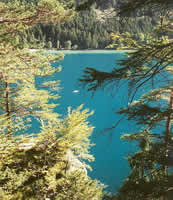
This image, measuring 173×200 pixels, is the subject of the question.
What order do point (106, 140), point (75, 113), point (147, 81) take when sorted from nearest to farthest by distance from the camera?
point (147, 81) → point (75, 113) → point (106, 140)

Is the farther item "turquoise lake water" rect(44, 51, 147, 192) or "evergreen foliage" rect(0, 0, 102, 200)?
"turquoise lake water" rect(44, 51, 147, 192)

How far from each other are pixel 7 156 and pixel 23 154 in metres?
0.49

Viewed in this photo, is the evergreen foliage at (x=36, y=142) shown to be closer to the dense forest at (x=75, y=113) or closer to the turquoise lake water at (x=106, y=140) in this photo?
the dense forest at (x=75, y=113)

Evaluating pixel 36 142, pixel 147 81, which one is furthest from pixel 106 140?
pixel 147 81

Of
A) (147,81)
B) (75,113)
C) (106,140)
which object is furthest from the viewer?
(106,140)

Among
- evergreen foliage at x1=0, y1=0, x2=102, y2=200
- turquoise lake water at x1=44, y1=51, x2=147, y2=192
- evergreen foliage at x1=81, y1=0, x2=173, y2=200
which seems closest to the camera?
evergreen foliage at x1=81, y1=0, x2=173, y2=200

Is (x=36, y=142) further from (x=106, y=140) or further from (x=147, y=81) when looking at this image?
(x=106, y=140)

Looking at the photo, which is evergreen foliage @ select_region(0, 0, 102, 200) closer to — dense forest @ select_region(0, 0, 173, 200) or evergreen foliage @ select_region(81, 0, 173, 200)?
dense forest @ select_region(0, 0, 173, 200)

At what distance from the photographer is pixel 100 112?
63.8ft

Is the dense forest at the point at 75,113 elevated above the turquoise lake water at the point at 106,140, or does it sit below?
above

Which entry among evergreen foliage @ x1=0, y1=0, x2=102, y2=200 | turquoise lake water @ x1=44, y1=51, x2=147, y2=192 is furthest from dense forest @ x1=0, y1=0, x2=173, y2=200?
turquoise lake water @ x1=44, y1=51, x2=147, y2=192

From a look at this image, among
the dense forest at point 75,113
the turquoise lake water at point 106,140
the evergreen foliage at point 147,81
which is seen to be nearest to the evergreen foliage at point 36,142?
the dense forest at point 75,113

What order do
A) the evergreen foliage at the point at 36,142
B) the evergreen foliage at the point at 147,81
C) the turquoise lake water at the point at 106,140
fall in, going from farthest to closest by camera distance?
the turquoise lake water at the point at 106,140, the evergreen foliage at the point at 36,142, the evergreen foliage at the point at 147,81

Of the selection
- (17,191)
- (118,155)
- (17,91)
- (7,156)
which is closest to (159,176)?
(17,191)
